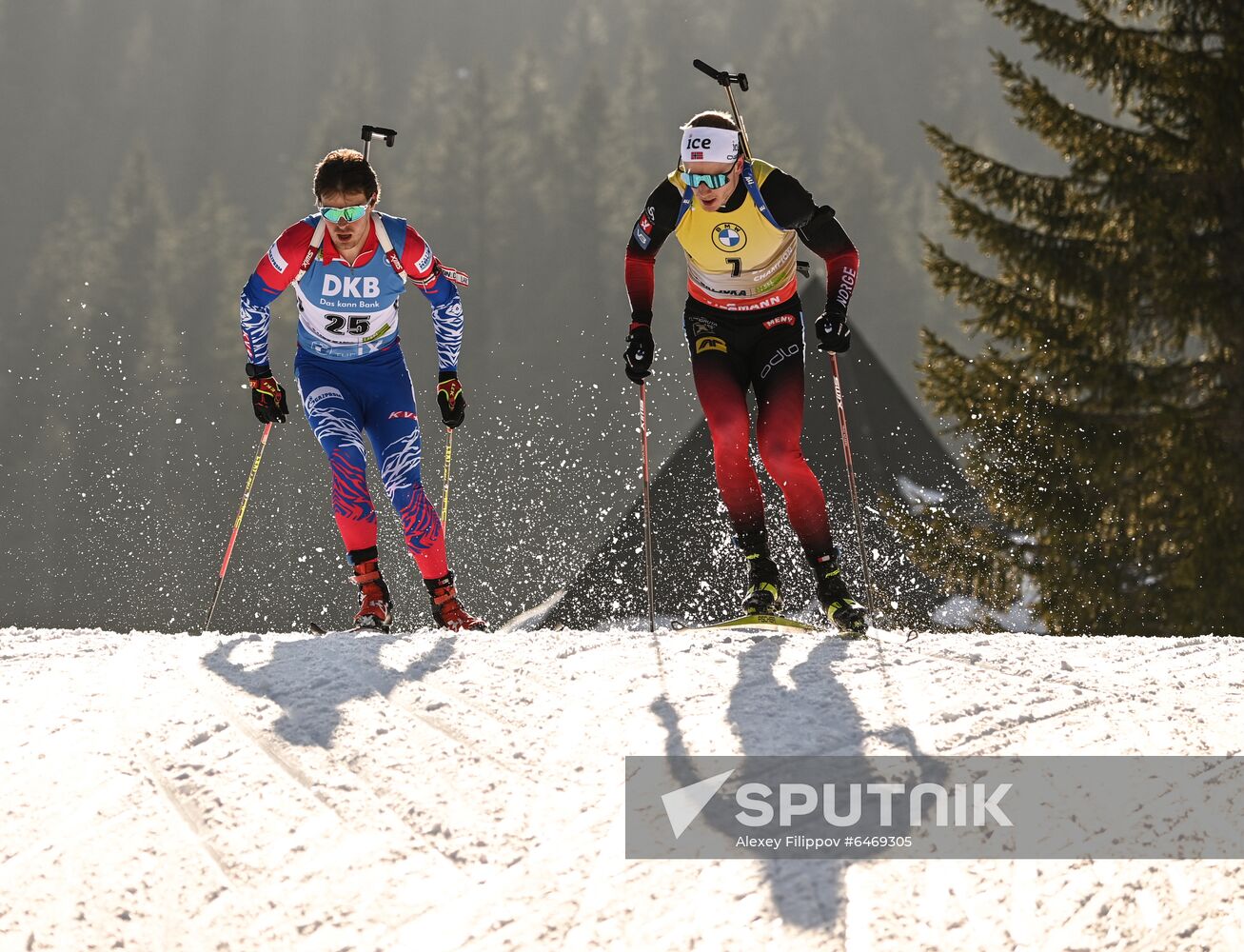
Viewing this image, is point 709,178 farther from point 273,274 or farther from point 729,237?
point 273,274

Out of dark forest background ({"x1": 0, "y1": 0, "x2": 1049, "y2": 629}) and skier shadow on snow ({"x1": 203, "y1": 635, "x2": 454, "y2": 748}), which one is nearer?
skier shadow on snow ({"x1": 203, "y1": 635, "x2": 454, "y2": 748})

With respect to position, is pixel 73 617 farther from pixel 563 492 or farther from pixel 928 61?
pixel 928 61

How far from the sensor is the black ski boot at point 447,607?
5.95 m

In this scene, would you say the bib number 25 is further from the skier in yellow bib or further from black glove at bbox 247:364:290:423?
the skier in yellow bib

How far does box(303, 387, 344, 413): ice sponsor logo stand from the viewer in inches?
226

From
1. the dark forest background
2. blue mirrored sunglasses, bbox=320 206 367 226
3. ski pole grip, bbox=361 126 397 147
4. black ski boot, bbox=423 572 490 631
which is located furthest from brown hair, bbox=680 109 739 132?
the dark forest background

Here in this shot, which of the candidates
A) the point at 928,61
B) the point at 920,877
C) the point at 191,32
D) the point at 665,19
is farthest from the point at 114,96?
the point at 920,877

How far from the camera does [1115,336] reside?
31.4 feet

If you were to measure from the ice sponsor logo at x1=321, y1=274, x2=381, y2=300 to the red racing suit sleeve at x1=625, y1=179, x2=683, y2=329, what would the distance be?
1.26 m

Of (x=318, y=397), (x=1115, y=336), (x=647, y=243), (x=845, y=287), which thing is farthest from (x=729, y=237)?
(x=1115, y=336)

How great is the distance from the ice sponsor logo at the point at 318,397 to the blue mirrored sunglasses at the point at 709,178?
201 cm

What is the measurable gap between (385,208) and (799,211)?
163 ft

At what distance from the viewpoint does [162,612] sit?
87.6 ft

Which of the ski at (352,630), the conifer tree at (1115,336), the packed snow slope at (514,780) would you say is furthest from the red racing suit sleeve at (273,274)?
the conifer tree at (1115,336)
